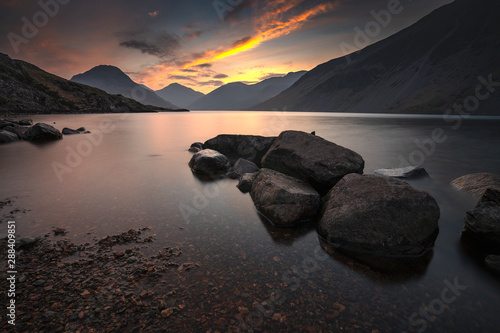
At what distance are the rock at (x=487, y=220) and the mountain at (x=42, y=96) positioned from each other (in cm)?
11935

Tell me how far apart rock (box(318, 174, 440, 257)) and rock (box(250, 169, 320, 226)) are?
111 cm

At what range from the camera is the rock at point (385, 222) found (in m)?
6.88

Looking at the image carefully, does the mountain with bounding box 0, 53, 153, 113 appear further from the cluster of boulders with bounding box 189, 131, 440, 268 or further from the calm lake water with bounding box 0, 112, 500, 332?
the cluster of boulders with bounding box 189, 131, 440, 268

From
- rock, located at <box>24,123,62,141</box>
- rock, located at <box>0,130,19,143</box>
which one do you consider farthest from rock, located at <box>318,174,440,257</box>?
rock, located at <box>0,130,19,143</box>

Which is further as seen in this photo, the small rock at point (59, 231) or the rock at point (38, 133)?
the rock at point (38, 133)

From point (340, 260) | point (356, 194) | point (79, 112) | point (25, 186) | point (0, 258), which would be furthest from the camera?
point (79, 112)

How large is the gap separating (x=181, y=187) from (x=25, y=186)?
8.36 m

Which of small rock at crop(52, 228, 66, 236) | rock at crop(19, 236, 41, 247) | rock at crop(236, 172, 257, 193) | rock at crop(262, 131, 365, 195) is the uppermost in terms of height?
rock at crop(262, 131, 365, 195)

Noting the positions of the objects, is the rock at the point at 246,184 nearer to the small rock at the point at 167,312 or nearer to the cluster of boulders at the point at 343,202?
the cluster of boulders at the point at 343,202

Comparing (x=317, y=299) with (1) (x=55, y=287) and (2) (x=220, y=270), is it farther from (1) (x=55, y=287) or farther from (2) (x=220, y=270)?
(1) (x=55, y=287)

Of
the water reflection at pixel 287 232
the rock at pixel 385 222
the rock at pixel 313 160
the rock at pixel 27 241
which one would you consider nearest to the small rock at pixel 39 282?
the rock at pixel 27 241

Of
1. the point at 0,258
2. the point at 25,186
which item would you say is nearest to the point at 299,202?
the point at 0,258

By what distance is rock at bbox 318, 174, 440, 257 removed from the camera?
6.88m

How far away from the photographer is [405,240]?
6.85m
